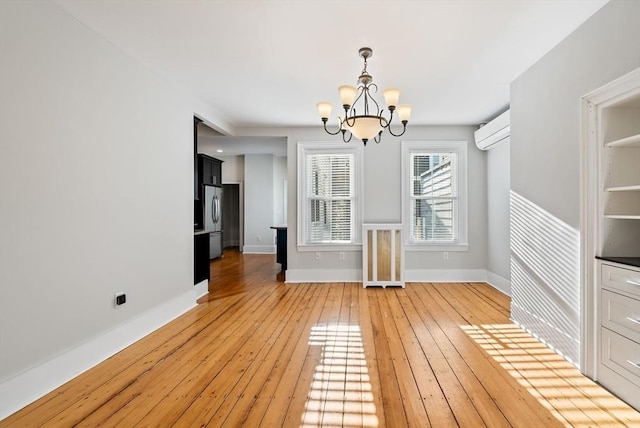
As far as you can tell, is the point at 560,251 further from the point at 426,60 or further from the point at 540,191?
the point at 426,60

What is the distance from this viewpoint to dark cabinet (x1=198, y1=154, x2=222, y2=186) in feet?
22.6

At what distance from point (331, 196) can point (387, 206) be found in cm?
95

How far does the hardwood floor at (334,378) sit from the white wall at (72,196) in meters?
0.30

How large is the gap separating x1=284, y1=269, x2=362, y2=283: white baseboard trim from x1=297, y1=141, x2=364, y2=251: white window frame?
0.37 meters

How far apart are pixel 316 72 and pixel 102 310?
287cm

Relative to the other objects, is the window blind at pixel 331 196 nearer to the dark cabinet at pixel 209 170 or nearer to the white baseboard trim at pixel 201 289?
the white baseboard trim at pixel 201 289

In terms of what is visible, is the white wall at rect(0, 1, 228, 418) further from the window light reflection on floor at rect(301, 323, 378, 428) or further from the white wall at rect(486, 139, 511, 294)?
the white wall at rect(486, 139, 511, 294)

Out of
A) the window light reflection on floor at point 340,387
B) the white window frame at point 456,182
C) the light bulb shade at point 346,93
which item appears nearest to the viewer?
the window light reflection on floor at point 340,387

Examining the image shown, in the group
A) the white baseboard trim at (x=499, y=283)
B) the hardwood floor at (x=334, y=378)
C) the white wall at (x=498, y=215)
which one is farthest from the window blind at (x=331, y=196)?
the white baseboard trim at (x=499, y=283)

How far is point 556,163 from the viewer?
9.09ft

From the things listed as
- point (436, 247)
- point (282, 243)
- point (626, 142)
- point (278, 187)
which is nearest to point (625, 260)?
point (626, 142)

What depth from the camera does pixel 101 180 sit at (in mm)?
2662

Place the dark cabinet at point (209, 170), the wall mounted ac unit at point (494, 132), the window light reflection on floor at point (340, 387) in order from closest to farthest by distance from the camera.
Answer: the window light reflection on floor at point (340, 387) → the wall mounted ac unit at point (494, 132) → the dark cabinet at point (209, 170)

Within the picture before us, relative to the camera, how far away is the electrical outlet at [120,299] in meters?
2.81
